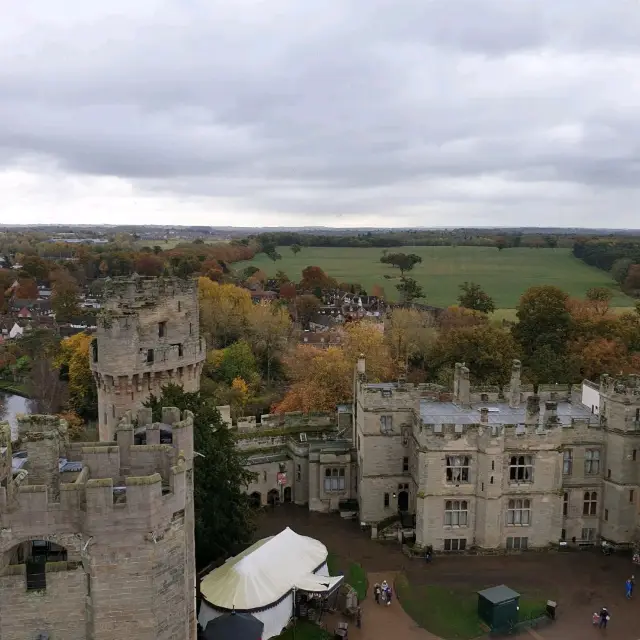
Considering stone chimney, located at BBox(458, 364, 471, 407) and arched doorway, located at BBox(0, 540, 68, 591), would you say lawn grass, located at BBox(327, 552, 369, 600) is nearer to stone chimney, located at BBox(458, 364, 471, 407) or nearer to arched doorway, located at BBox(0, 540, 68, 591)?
stone chimney, located at BBox(458, 364, 471, 407)

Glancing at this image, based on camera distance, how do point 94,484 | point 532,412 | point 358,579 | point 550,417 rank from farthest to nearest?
point 532,412 → point 550,417 → point 358,579 → point 94,484

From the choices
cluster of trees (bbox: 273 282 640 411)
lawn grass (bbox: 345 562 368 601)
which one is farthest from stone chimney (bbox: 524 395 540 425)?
cluster of trees (bbox: 273 282 640 411)

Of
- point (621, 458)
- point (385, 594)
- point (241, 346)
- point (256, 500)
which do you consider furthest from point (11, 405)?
point (621, 458)

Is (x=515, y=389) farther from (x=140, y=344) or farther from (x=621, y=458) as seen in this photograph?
(x=140, y=344)

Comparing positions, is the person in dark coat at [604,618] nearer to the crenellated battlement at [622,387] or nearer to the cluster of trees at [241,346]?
the crenellated battlement at [622,387]

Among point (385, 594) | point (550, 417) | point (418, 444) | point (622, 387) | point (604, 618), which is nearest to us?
point (604, 618)

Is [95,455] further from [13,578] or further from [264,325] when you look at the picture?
[264,325]

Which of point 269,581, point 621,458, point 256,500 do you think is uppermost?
point 621,458
